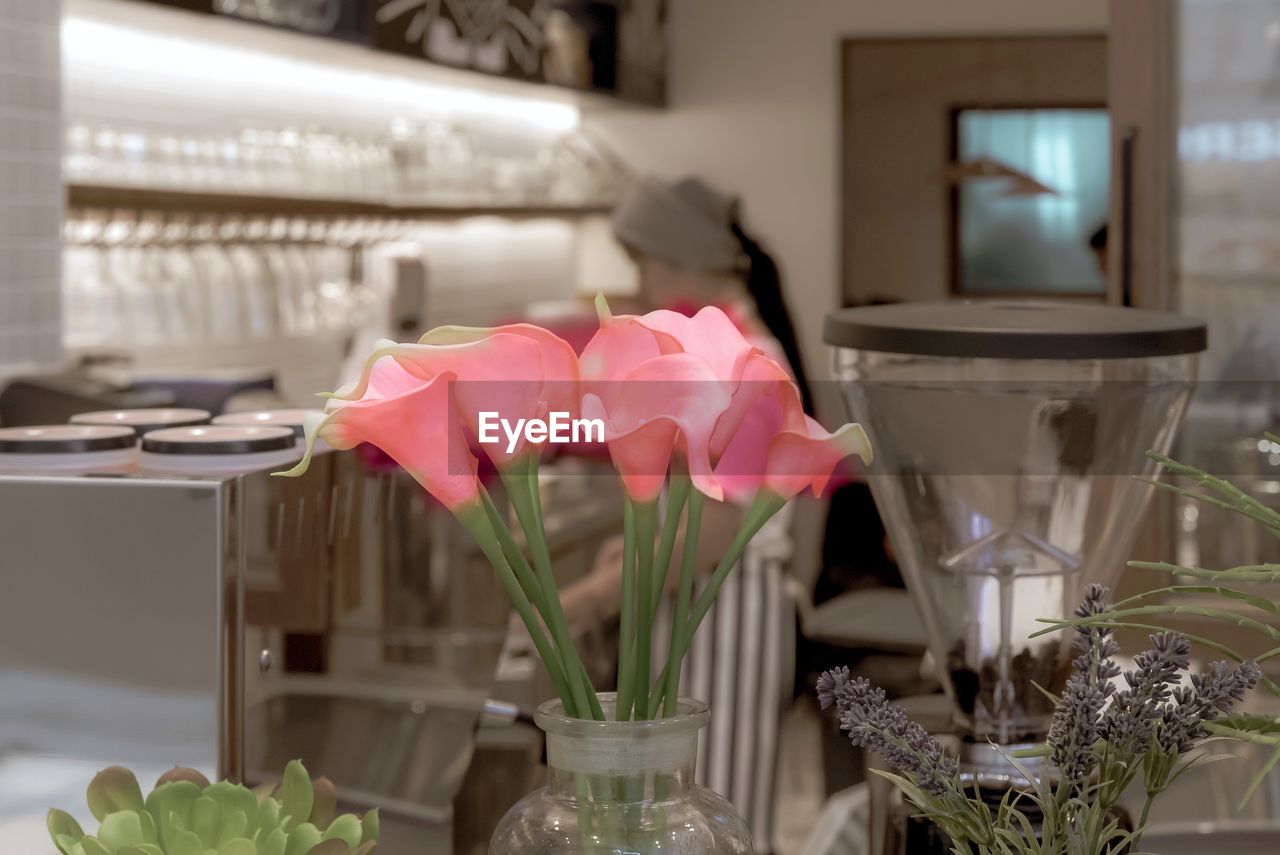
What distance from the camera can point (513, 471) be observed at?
0.65 meters

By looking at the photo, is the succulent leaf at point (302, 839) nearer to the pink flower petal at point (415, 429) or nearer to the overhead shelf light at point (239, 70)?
the pink flower petal at point (415, 429)

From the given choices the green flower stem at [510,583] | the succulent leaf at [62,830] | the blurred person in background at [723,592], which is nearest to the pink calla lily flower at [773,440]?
the green flower stem at [510,583]

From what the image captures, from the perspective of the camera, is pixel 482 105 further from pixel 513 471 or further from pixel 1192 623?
pixel 513 471

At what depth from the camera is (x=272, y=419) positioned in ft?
3.38

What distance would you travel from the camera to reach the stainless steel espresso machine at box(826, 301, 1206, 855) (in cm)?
85

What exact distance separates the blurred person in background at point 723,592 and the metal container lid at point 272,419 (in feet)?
4.61

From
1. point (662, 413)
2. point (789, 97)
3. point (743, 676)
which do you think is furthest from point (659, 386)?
point (789, 97)

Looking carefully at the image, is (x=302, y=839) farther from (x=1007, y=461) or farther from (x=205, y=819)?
(x=1007, y=461)

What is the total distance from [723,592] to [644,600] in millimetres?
2107

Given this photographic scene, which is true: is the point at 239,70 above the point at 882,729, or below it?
above

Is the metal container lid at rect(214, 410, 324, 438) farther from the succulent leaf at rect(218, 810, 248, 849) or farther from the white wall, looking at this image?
the white wall

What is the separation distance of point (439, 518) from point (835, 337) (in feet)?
1.29

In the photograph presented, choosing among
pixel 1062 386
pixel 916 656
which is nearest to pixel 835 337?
pixel 1062 386

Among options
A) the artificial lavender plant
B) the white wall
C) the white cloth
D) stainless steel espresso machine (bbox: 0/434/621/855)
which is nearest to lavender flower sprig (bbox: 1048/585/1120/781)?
the artificial lavender plant
